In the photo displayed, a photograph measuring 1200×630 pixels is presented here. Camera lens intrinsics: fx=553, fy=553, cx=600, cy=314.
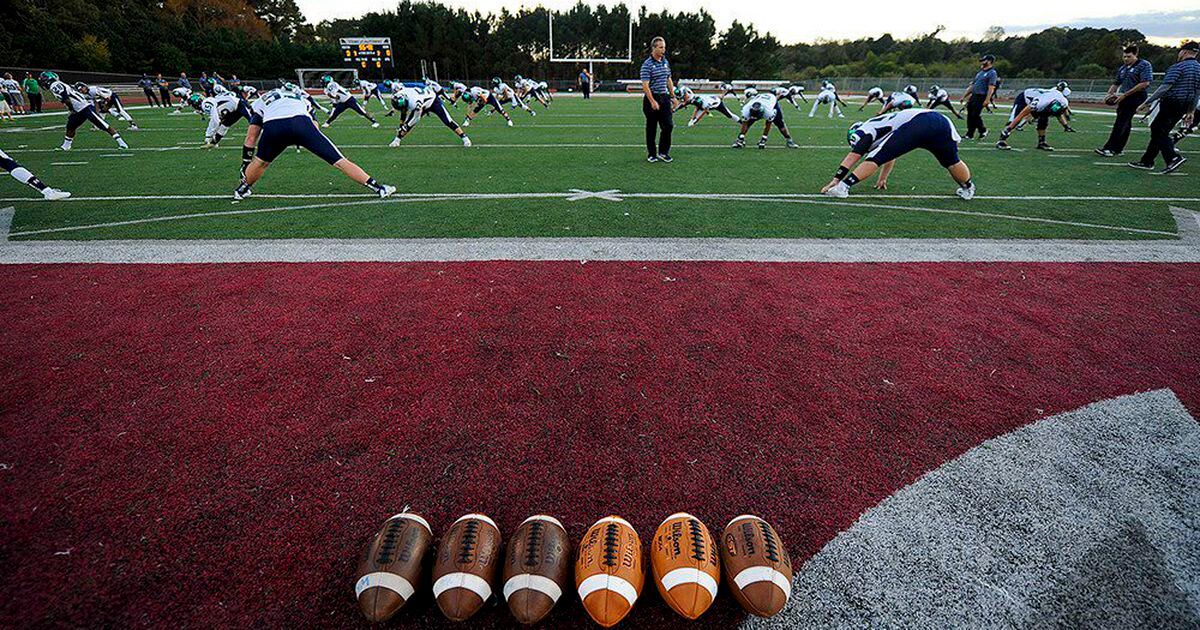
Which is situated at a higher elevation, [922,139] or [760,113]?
[760,113]

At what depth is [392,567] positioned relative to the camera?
2.04 meters

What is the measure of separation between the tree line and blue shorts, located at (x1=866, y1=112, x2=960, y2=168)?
219 feet

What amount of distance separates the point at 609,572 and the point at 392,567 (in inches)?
31.5

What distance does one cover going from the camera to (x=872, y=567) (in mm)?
2281

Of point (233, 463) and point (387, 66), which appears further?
point (387, 66)

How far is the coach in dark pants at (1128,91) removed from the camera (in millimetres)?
10859

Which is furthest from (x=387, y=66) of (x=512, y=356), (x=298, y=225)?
(x=512, y=356)

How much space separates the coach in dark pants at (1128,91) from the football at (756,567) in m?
13.3

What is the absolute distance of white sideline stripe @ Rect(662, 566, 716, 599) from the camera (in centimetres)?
201

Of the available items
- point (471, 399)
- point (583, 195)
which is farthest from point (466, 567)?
point (583, 195)

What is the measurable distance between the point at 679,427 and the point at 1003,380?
2.23m

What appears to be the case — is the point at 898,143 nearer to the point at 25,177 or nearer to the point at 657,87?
the point at 657,87

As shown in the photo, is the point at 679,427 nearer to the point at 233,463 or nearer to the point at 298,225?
the point at 233,463

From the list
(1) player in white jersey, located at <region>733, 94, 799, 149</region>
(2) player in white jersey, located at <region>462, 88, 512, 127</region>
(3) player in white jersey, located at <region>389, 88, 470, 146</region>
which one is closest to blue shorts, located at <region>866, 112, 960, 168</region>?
(1) player in white jersey, located at <region>733, 94, 799, 149</region>
